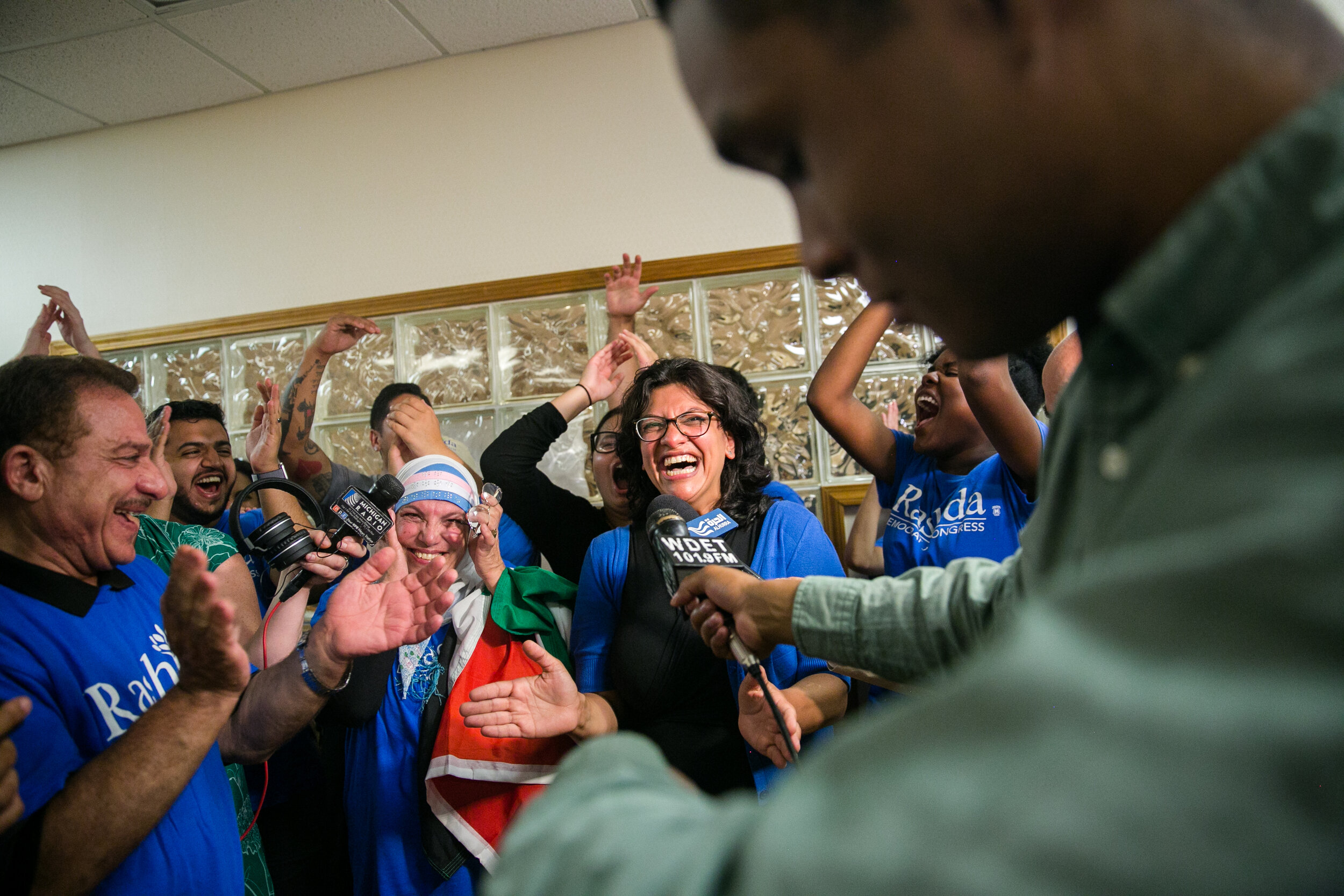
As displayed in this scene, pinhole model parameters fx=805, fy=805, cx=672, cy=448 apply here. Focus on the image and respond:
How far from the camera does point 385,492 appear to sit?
194 cm

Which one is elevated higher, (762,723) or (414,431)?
(414,431)

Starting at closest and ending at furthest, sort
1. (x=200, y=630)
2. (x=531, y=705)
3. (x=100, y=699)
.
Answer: (x=200, y=630), (x=100, y=699), (x=531, y=705)

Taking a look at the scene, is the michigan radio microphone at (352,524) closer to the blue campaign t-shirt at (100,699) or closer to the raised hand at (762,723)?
the blue campaign t-shirt at (100,699)

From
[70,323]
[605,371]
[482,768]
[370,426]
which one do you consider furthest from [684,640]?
[70,323]

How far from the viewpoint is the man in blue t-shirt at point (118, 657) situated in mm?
1061

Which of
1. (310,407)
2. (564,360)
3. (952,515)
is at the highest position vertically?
(564,360)

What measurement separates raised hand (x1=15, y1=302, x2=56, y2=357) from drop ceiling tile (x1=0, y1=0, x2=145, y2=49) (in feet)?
3.90

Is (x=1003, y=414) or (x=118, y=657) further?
(x=1003, y=414)

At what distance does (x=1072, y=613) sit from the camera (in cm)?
29

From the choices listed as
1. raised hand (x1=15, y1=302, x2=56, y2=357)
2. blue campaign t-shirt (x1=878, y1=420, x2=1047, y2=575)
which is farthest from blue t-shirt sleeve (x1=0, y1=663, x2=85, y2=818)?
raised hand (x1=15, y1=302, x2=56, y2=357)

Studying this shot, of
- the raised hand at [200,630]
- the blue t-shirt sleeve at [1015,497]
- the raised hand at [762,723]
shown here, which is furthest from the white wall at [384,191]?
the raised hand at [200,630]

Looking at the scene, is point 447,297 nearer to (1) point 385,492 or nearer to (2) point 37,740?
(1) point 385,492

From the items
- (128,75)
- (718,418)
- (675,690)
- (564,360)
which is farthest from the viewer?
(128,75)

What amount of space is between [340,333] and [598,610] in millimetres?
2066
